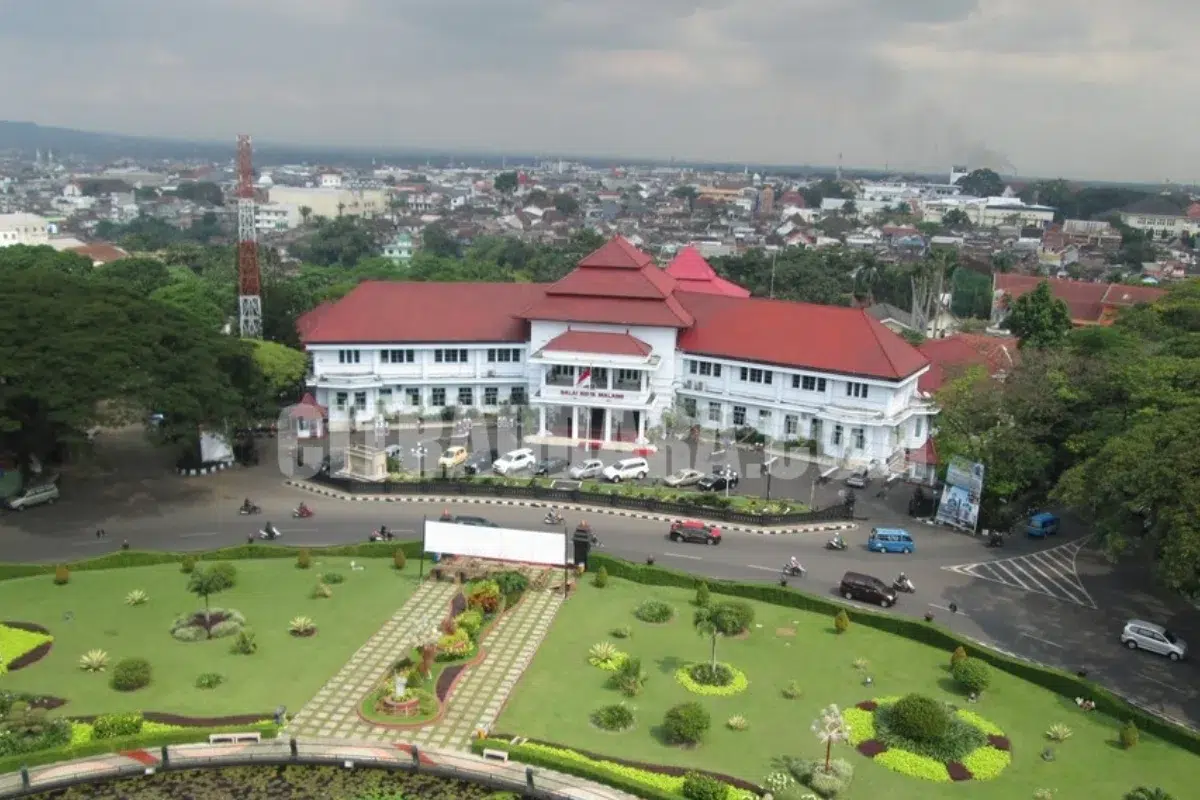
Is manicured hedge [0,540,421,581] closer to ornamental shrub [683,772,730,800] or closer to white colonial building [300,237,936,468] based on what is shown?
ornamental shrub [683,772,730,800]

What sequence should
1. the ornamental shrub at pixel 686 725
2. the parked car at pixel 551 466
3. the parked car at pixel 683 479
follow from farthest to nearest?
the parked car at pixel 551 466 → the parked car at pixel 683 479 → the ornamental shrub at pixel 686 725

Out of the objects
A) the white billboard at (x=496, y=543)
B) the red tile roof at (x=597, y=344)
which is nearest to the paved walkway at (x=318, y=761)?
the white billboard at (x=496, y=543)

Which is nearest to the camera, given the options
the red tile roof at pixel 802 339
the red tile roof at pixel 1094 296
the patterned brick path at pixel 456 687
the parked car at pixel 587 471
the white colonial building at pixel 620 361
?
the patterned brick path at pixel 456 687

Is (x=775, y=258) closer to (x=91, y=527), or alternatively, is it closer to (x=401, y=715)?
(x=91, y=527)

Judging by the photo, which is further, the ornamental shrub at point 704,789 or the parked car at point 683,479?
the parked car at point 683,479

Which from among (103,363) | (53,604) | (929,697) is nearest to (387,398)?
(103,363)

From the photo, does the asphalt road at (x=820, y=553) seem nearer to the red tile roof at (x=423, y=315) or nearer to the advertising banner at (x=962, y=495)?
the advertising banner at (x=962, y=495)
